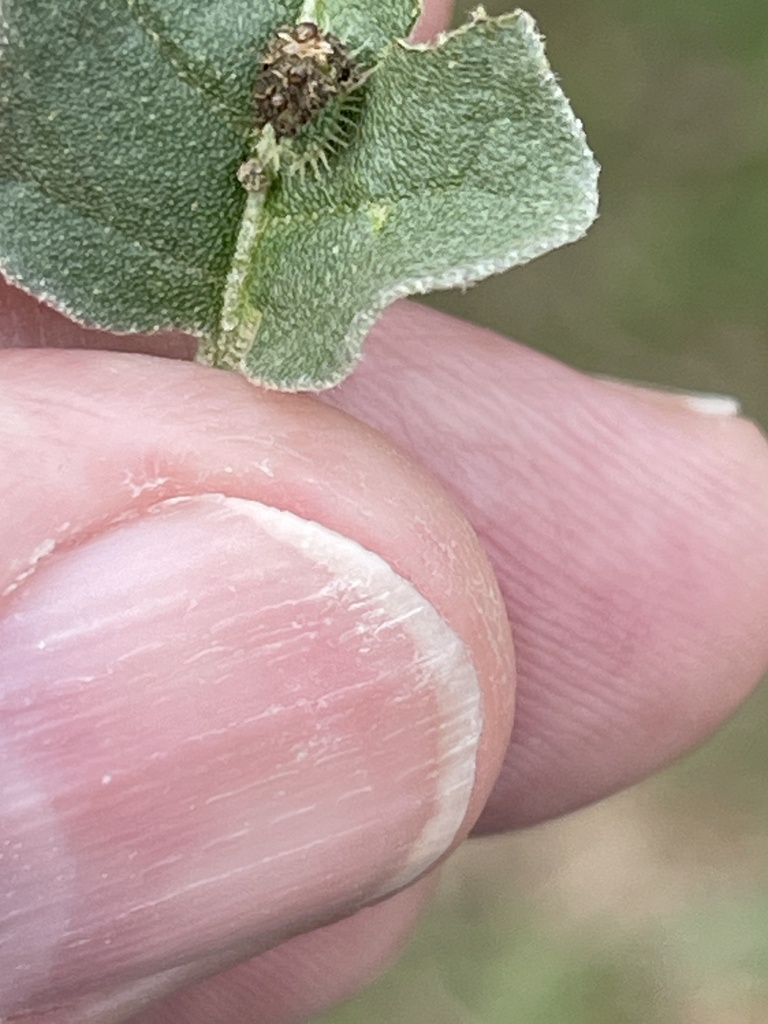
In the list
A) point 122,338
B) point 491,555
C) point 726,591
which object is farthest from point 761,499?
point 122,338

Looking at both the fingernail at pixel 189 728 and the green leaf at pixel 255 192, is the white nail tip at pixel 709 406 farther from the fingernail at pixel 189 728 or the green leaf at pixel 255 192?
the green leaf at pixel 255 192

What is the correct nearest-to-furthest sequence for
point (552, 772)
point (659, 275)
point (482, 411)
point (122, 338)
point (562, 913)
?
point (122, 338)
point (482, 411)
point (552, 772)
point (562, 913)
point (659, 275)

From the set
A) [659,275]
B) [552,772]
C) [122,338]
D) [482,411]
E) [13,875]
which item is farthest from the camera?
[659,275]

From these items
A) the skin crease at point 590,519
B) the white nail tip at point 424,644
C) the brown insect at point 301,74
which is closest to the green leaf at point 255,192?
the brown insect at point 301,74

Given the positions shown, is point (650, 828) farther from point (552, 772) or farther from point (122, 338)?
point (122, 338)

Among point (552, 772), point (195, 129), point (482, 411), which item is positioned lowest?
point (552, 772)

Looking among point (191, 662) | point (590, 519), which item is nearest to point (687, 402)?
point (590, 519)

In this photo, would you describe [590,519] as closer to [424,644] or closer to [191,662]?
[424,644]
